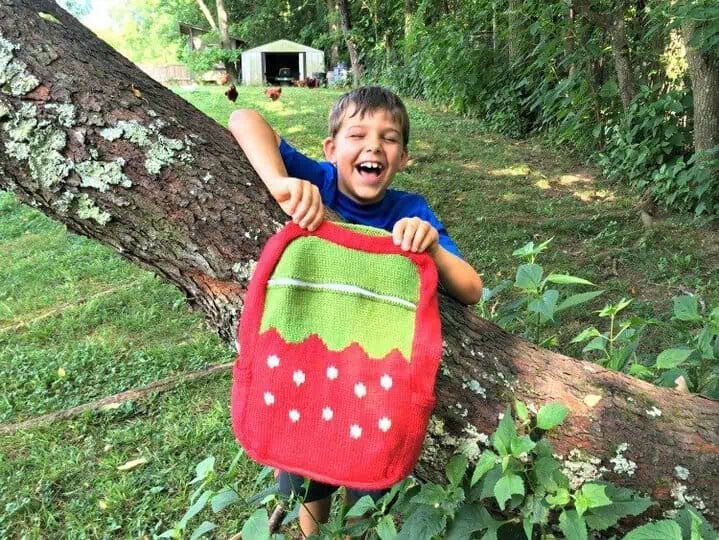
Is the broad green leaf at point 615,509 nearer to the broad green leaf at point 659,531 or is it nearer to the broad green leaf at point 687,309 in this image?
the broad green leaf at point 659,531

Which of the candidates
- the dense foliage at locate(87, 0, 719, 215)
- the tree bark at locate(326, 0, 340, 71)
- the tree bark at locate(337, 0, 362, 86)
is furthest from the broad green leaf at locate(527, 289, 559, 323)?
the tree bark at locate(326, 0, 340, 71)

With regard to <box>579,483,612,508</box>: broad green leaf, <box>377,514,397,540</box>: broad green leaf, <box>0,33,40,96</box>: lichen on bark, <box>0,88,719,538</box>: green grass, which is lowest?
<box>0,88,719,538</box>: green grass

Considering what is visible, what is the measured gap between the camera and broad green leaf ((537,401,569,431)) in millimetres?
1121

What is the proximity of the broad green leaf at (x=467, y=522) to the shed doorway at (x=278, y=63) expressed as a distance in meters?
26.6

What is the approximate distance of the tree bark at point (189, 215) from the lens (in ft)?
4.12

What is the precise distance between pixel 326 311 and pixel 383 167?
0.54 meters

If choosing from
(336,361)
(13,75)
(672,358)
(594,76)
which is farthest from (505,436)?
(594,76)

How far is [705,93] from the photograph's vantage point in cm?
427

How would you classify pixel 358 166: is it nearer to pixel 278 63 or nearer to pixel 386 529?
pixel 386 529

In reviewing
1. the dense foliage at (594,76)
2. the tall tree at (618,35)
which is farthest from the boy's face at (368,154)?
the tall tree at (618,35)

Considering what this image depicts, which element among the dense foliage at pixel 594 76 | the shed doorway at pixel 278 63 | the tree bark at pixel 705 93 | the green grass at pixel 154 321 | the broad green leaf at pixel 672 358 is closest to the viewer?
the broad green leaf at pixel 672 358

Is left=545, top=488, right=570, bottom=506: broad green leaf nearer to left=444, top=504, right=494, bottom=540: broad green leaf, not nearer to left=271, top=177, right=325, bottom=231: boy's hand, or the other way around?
left=444, top=504, right=494, bottom=540: broad green leaf

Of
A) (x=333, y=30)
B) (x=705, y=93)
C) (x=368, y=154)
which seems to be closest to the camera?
(x=368, y=154)

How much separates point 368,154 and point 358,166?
5 centimetres
